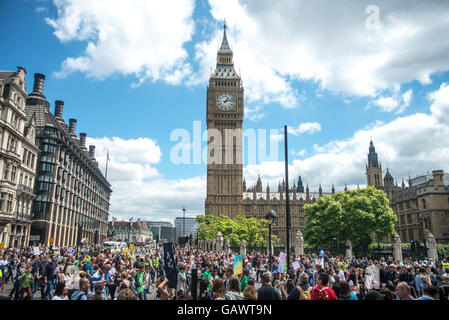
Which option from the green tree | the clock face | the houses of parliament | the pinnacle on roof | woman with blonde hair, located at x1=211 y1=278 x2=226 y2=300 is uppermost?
the pinnacle on roof

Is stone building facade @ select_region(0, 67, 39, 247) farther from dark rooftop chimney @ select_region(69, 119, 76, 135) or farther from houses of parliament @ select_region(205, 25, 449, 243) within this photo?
houses of parliament @ select_region(205, 25, 449, 243)

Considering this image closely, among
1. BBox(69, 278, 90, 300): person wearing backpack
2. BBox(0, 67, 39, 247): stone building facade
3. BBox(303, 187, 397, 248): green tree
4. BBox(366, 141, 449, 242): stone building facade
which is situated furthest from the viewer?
BBox(366, 141, 449, 242): stone building facade

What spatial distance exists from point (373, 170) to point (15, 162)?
10550cm

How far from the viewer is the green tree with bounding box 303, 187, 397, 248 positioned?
4309cm

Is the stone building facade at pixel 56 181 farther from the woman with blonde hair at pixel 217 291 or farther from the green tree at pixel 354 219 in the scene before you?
the woman with blonde hair at pixel 217 291

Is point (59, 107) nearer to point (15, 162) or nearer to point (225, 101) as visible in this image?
point (15, 162)

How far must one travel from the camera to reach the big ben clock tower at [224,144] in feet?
318

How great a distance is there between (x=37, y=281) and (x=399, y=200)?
81632 millimetres

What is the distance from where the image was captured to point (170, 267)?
10.3 metres

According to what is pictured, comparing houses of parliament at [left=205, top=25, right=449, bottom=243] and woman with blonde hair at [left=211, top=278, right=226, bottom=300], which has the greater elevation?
houses of parliament at [left=205, top=25, right=449, bottom=243]

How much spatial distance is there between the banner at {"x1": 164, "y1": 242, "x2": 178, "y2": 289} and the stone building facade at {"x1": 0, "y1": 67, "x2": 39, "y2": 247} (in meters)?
32.4

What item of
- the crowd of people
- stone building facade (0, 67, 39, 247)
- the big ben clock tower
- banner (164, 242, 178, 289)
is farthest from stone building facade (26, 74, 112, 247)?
the big ben clock tower

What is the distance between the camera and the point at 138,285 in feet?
38.7

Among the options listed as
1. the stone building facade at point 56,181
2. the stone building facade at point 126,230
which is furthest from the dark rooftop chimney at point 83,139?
the stone building facade at point 126,230
